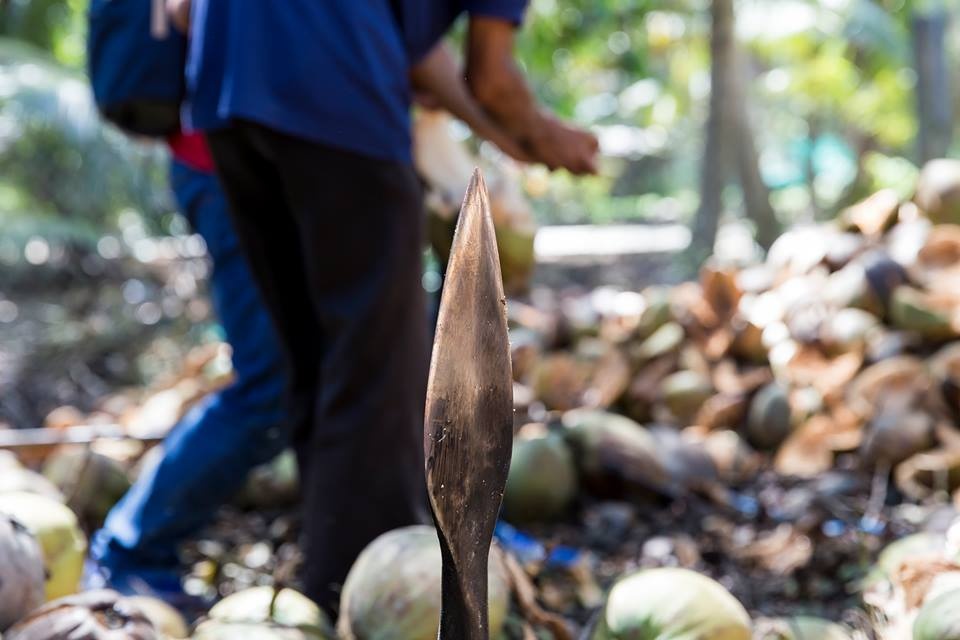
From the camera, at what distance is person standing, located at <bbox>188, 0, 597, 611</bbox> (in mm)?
1718

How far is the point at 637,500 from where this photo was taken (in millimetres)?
2920

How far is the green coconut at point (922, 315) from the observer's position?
9.93ft

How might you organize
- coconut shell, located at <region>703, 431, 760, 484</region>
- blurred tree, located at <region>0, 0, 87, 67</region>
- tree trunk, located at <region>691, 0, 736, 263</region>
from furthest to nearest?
1. blurred tree, located at <region>0, 0, 87, 67</region>
2. tree trunk, located at <region>691, 0, 736, 263</region>
3. coconut shell, located at <region>703, 431, 760, 484</region>

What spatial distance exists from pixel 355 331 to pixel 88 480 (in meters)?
1.34

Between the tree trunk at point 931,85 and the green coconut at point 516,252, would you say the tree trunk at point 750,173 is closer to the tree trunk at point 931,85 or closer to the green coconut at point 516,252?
the tree trunk at point 931,85

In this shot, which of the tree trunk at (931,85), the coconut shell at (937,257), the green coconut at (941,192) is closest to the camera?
the coconut shell at (937,257)

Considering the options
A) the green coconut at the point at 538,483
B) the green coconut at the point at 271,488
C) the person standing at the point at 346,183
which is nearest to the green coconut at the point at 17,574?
the person standing at the point at 346,183

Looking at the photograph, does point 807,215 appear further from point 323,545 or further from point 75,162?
point 323,545

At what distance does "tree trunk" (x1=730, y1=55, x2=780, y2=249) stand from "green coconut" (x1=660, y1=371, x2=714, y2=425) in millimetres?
2492

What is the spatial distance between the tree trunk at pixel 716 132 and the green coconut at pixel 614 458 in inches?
134

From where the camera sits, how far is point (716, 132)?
6129 millimetres

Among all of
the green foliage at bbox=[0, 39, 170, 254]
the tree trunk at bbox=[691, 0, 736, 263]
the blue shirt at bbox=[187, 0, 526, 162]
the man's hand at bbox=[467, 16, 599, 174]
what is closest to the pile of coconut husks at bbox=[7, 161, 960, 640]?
the blue shirt at bbox=[187, 0, 526, 162]

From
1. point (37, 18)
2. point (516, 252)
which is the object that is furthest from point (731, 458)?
point (37, 18)

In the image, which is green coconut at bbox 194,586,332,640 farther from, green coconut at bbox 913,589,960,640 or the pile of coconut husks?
green coconut at bbox 913,589,960,640
